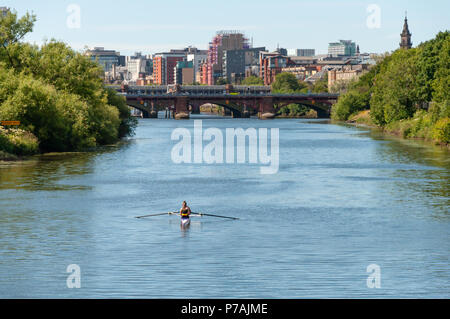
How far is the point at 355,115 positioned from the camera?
520 feet

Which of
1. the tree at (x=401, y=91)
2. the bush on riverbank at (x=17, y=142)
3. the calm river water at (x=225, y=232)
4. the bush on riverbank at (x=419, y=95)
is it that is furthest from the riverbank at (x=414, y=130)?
the bush on riverbank at (x=17, y=142)

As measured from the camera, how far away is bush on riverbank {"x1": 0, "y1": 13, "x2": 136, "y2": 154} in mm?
68750

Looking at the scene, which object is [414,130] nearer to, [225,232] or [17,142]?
[17,142]

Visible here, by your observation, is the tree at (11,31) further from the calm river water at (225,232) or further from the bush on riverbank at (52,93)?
the calm river water at (225,232)

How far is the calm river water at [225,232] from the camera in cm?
2600

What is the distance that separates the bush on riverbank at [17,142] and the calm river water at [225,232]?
9.99ft

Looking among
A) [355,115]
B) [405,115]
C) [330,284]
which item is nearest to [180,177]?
[330,284]

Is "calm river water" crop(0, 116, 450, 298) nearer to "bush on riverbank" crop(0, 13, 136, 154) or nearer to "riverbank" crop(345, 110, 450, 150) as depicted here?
"bush on riverbank" crop(0, 13, 136, 154)

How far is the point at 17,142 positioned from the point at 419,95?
5505 centimetres

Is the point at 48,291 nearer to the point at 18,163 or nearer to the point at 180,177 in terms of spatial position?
the point at 180,177

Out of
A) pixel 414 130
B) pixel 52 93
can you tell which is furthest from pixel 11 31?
pixel 414 130

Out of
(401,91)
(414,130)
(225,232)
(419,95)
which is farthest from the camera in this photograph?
(401,91)

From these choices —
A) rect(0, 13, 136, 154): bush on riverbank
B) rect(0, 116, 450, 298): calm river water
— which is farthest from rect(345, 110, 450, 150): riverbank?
rect(0, 13, 136, 154): bush on riverbank

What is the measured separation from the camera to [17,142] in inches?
2638
